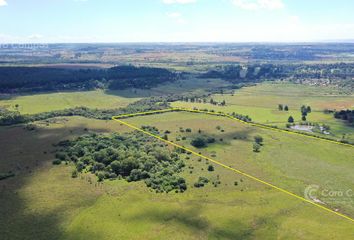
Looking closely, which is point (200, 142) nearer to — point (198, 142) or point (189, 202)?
A: point (198, 142)

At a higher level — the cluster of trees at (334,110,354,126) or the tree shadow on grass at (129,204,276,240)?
the cluster of trees at (334,110,354,126)

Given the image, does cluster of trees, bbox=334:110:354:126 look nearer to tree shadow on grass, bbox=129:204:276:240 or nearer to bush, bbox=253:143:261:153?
bush, bbox=253:143:261:153

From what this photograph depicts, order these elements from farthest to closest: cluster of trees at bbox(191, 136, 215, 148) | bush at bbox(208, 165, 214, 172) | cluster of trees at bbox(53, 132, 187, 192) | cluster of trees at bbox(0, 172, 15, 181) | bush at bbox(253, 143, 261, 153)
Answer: cluster of trees at bbox(191, 136, 215, 148) → bush at bbox(253, 143, 261, 153) → bush at bbox(208, 165, 214, 172) → cluster of trees at bbox(0, 172, 15, 181) → cluster of trees at bbox(53, 132, 187, 192)

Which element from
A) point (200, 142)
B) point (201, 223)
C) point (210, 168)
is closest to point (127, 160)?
point (210, 168)

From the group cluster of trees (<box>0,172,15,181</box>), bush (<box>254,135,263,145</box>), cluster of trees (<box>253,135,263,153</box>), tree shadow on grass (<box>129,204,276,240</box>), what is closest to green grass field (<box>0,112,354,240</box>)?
tree shadow on grass (<box>129,204,276,240</box>)

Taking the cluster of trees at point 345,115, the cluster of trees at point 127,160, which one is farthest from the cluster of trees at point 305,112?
the cluster of trees at point 127,160

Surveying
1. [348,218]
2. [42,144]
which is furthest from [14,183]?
[348,218]

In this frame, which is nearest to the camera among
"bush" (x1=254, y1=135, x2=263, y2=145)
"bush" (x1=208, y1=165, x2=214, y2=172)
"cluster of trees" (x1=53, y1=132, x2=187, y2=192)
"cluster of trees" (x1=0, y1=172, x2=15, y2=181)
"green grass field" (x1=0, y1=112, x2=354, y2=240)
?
"green grass field" (x1=0, y1=112, x2=354, y2=240)
